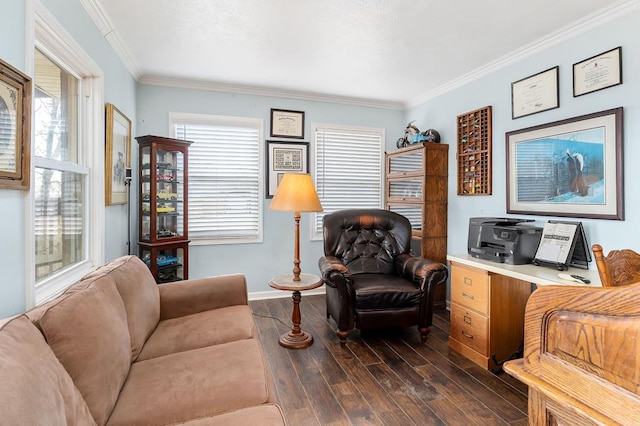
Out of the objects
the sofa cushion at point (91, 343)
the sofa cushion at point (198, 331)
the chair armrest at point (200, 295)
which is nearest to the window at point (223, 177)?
the chair armrest at point (200, 295)

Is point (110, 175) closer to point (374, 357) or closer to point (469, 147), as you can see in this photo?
point (374, 357)

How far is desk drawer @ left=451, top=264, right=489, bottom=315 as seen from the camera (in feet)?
8.13

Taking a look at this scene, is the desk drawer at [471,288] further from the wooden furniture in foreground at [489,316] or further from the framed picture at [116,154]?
the framed picture at [116,154]

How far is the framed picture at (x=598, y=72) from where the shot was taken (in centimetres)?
226

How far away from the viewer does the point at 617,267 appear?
4.98ft

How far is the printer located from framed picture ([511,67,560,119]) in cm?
95

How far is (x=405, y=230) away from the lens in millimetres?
3512

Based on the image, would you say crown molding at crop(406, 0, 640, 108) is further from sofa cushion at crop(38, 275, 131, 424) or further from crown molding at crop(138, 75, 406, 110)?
sofa cushion at crop(38, 275, 131, 424)

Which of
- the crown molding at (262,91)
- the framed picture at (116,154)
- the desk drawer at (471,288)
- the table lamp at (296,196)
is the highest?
the crown molding at (262,91)

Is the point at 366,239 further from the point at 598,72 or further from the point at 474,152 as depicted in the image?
the point at 598,72

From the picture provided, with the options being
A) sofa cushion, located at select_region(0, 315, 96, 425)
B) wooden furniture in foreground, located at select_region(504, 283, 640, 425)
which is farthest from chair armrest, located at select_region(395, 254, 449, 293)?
sofa cushion, located at select_region(0, 315, 96, 425)

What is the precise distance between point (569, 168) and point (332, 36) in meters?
2.10

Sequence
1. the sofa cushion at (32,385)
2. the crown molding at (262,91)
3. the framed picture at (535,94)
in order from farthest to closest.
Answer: the crown molding at (262,91) → the framed picture at (535,94) → the sofa cushion at (32,385)

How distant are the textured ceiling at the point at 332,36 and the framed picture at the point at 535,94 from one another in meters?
0.26
